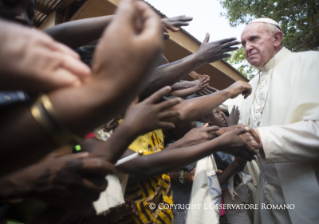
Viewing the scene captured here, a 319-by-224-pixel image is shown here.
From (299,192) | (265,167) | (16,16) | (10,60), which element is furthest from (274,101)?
(10,60)

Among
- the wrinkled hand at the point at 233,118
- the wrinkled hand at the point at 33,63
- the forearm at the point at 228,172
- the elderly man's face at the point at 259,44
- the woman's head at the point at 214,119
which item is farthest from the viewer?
the wrinkled hand at the point at 233,118

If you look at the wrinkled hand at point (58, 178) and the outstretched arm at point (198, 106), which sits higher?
the outstretched arm at point (198, 106)

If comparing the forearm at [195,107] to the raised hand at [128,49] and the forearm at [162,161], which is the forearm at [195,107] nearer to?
the forearm at [162,161]

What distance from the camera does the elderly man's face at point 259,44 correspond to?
3.26m

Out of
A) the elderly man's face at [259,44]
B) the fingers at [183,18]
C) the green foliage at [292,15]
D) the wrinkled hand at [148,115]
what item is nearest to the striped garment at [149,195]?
the wrinkled hand at [148,115]

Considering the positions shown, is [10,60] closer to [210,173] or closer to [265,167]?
[210,173]

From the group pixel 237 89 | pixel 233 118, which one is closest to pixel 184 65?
pixel 237 89

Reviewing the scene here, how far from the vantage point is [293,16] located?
26.2 feet

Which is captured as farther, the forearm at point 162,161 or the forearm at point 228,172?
the forearm at point 228,172

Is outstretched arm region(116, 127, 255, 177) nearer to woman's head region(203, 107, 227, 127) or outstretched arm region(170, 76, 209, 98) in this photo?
outstretched arm region(170, 76, 209, 98)

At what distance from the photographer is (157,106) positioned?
3.93 feet

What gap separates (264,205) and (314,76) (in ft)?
5.55

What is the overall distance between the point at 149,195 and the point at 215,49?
1.32 meters

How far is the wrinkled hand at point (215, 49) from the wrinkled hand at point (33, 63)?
138 cm
